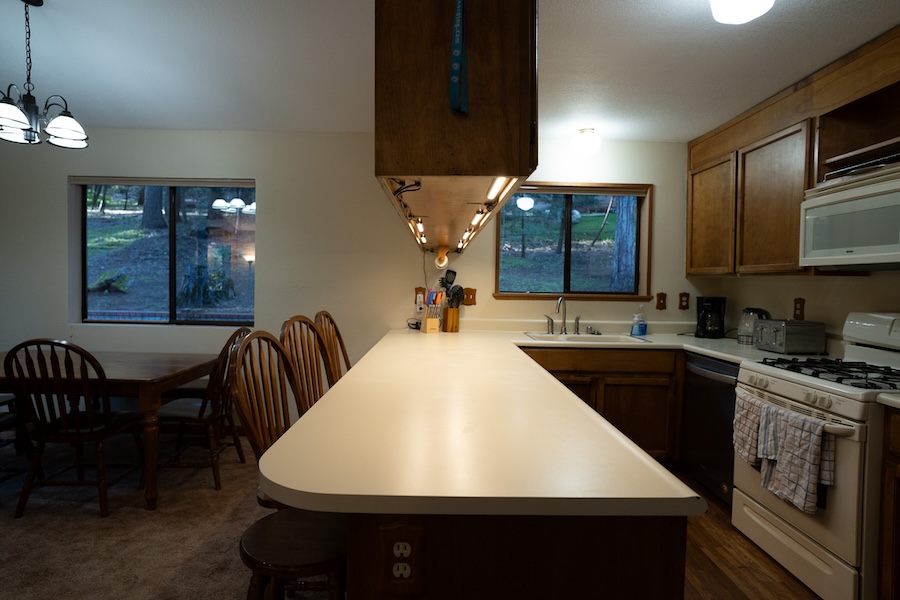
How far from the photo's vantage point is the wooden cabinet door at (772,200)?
2.38 meters

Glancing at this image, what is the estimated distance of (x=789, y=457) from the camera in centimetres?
187

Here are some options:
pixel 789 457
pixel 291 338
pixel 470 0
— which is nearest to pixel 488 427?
pixel 470 0

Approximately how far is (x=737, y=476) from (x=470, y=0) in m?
2.42

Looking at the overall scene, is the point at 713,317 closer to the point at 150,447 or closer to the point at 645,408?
the point at 645,408

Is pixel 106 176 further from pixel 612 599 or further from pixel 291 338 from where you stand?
pixel 612 599

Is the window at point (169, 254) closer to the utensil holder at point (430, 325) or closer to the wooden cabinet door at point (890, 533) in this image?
the utensil holder at point (430, 325)

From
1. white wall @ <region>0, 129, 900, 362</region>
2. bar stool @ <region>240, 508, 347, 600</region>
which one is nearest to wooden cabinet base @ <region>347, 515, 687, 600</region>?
bar stool @ <region>240, 508, 347, 600</region>

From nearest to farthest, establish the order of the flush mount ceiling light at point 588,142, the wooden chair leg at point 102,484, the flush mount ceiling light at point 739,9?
1. the flush mount ceiling light at point 739,9
2. the wooden chair leg at point 102,484
3. the flush mount ceiling light at point 588,142

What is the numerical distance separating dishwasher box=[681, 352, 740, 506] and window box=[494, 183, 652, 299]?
0.97m

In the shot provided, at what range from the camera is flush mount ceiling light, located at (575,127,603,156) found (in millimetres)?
3182

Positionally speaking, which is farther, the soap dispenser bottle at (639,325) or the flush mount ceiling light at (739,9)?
the soap dispenser bottle at (639,325)

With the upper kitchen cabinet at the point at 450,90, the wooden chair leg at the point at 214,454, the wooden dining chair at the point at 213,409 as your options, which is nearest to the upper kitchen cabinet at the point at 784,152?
the upper kitchen cabinet at the point at 450,90

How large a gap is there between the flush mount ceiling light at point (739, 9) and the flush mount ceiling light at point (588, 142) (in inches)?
61.6

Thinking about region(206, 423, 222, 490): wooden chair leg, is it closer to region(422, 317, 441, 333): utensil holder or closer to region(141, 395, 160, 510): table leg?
region(141, 395, 160, 510): table leg
